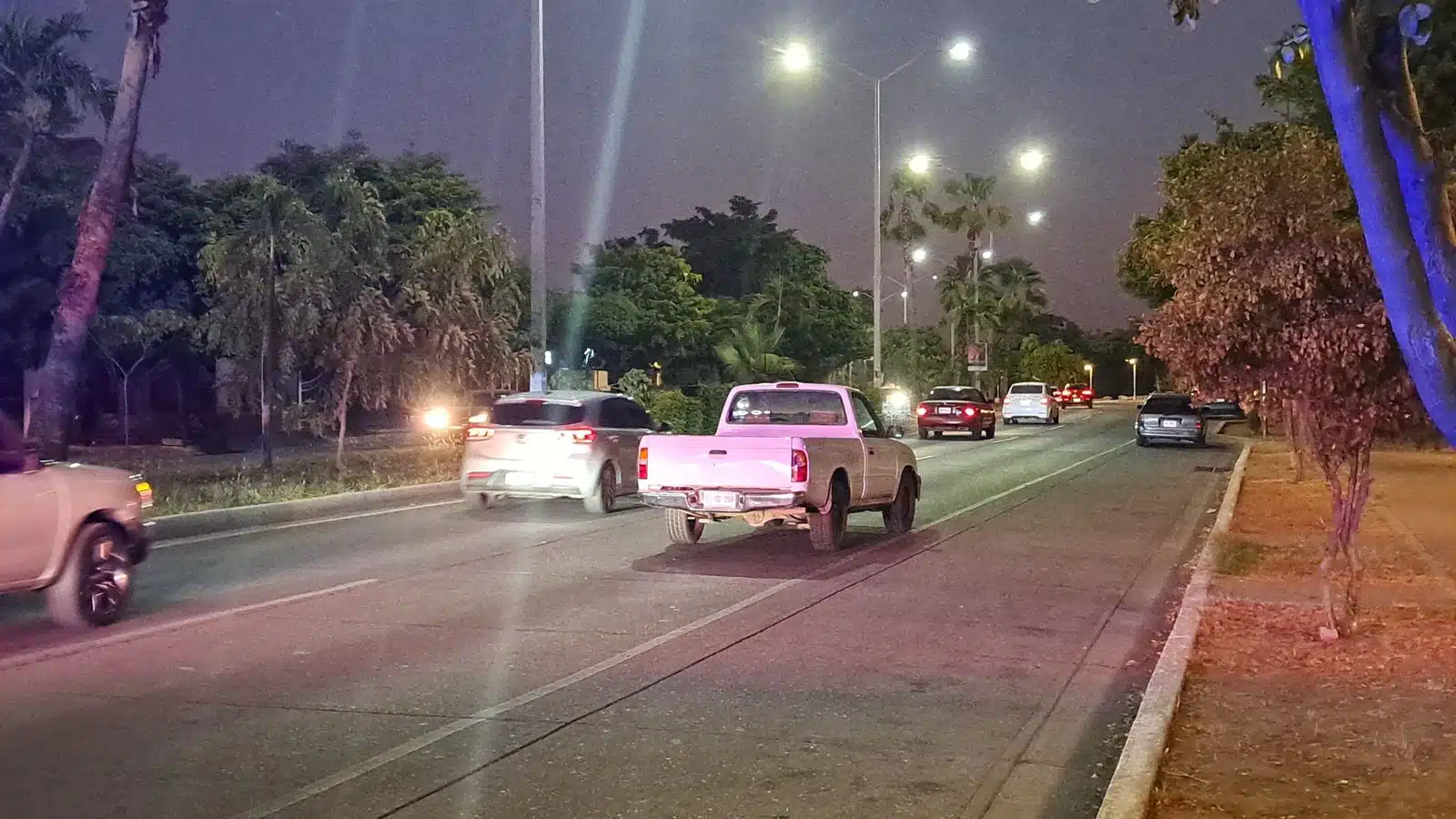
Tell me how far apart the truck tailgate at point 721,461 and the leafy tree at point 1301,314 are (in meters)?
4.65

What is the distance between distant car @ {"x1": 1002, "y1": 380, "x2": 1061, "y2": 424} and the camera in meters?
55.9

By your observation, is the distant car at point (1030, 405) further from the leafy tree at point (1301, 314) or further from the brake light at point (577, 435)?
the leafy tree at point (1301, 314)

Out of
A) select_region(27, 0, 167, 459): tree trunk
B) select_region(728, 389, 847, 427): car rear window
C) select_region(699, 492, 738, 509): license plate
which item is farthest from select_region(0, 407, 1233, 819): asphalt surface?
select_region(27, 0, 167, 459): tree trunk

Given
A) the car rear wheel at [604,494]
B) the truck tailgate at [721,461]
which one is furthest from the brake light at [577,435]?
the truck tailgate at [721,461]

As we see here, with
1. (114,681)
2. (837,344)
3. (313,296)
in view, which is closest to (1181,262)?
(114,681)

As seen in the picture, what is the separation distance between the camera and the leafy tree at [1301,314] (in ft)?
31.0

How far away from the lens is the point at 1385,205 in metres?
6.80

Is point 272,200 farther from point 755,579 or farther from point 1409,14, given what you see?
point 1409,14

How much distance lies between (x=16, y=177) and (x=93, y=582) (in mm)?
24757

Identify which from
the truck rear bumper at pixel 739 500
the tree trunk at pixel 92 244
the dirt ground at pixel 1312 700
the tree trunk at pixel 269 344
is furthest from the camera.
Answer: the tree trunk at pixel 269 344

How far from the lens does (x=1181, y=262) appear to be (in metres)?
10.5

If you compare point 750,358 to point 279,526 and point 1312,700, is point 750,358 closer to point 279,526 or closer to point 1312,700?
point 279,526

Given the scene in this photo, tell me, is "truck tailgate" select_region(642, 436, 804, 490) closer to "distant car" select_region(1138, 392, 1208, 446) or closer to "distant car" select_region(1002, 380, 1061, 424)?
"distant car" select_region(1138, 392, 1208, 446)

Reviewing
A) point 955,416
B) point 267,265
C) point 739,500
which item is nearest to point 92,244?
point 267,265
